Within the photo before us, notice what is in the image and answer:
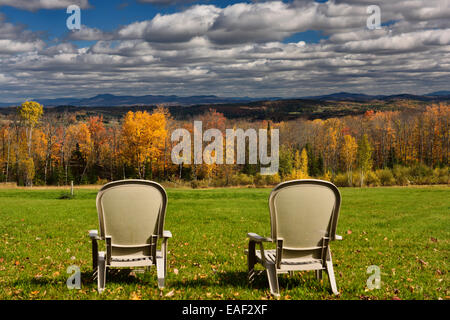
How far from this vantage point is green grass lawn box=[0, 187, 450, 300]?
18.7ft

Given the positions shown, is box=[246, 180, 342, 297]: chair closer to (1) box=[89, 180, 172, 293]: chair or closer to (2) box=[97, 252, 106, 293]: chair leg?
(1) box=[89, 180, 172, 293]: chair

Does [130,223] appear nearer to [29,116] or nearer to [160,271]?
[160,271]

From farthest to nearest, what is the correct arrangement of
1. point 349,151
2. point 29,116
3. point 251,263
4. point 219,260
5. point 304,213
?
point 349,151 → point 29,116 → point 219,260 → point 251,263 → point 304,213

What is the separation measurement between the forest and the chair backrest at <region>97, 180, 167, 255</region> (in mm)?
43495

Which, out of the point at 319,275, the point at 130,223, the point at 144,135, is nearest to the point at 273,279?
the point at 319,275

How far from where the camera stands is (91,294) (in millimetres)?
5465

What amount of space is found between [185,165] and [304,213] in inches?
2622

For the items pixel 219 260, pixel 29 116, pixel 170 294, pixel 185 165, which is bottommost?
pixel 185 165

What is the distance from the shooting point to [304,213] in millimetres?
5328

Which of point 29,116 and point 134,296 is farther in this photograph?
point 29,116

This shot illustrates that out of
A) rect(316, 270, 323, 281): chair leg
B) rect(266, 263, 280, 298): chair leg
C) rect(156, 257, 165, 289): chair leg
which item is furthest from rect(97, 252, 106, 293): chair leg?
rect(316, 270, 323, 281): chair leg

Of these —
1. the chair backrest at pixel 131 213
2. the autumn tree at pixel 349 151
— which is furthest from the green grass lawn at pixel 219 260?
the autumn tree at pixel 349 151

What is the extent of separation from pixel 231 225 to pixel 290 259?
331 inches

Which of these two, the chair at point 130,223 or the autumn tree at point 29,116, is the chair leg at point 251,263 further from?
the autumn tree at point 29,116
